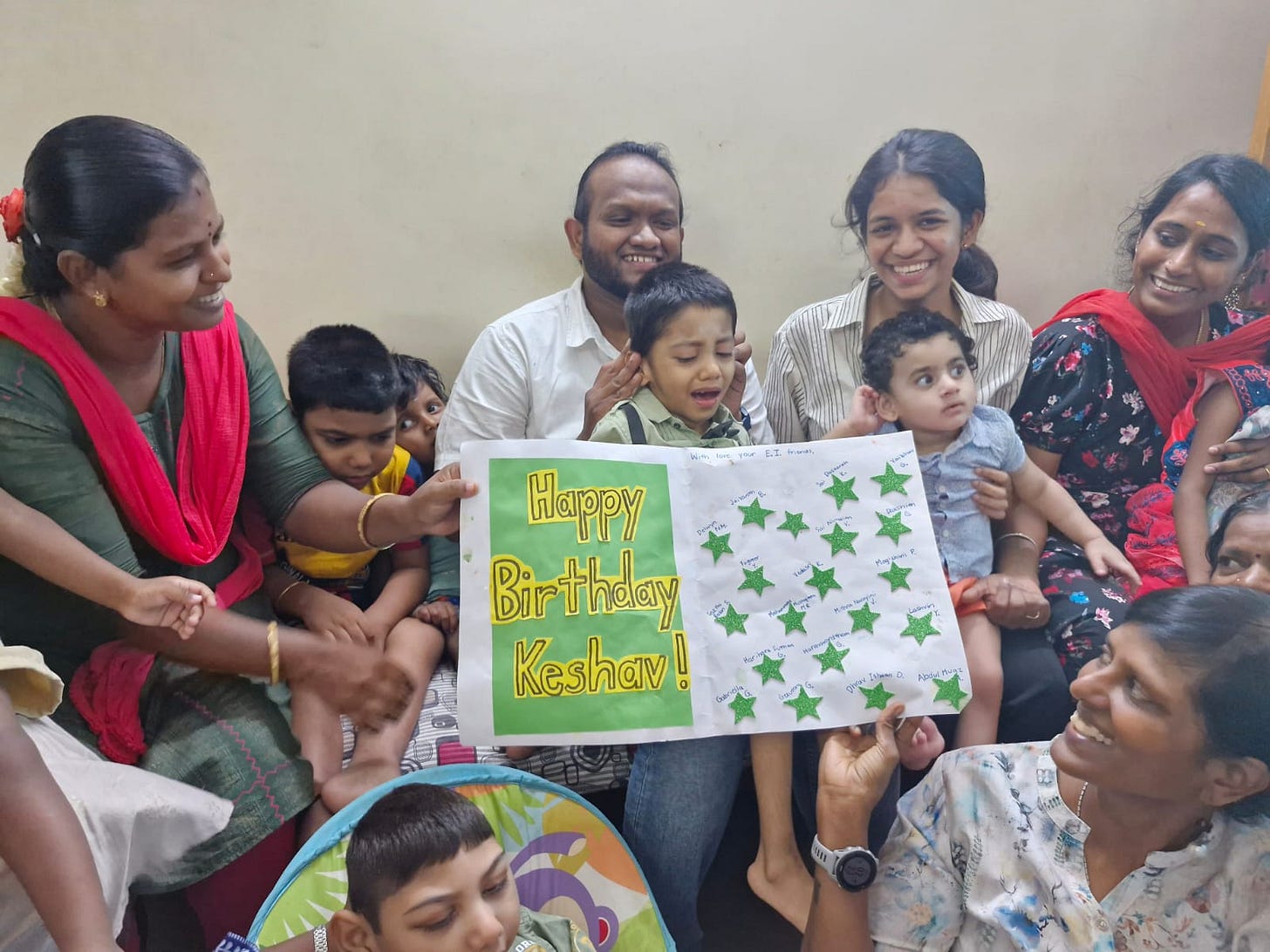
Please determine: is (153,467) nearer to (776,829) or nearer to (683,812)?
(683,812)

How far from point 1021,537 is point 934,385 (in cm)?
36

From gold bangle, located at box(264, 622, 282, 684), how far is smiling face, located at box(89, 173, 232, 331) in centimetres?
44

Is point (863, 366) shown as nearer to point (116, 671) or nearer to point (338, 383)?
point (338, 383)

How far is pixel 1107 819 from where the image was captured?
0.94 m

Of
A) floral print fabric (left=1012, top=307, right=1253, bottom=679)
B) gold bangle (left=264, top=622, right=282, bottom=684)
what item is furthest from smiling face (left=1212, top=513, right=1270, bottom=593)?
gold bangle (left=264, top=622, right=282, bottom=684)

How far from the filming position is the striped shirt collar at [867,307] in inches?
67.3

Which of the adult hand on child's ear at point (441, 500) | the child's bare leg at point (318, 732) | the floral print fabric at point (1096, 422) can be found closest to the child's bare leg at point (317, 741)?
the child's bare leg at point (318, 732)

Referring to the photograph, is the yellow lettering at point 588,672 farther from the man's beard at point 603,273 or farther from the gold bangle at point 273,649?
the man's beard at point 603,273

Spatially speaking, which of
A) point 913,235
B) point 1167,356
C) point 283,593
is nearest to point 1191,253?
point 1167,356

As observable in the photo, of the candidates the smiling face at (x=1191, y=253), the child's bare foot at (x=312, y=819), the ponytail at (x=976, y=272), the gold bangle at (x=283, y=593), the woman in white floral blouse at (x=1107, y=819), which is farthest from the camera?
the ponytail at (x=976, y=272)

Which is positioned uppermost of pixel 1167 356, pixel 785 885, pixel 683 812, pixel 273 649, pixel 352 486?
pixel 1167 356

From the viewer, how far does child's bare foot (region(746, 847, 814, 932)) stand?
1.19m

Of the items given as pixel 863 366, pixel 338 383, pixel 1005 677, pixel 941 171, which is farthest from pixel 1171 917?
pixel 338 383

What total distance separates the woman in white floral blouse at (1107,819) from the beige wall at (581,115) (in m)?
1.35
